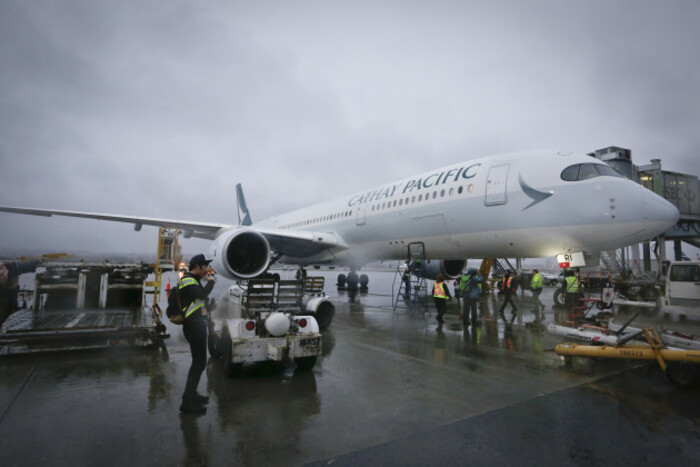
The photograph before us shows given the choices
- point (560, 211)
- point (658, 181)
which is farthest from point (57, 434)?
point (658, 181)

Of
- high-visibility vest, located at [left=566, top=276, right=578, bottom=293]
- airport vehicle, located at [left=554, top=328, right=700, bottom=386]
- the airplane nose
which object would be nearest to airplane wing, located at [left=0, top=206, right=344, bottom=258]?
high-visibility vest, located at [left=566, top=276, right=578, bottom=293]

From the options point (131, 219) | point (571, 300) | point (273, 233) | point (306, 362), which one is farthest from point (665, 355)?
point (131, 219)

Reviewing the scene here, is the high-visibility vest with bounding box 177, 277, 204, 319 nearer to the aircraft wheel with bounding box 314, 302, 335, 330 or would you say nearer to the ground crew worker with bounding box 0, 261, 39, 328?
the ground crew worker with bounding box 0, 261, 39, 328

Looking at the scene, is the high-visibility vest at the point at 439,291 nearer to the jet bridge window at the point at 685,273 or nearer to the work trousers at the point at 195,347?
the work trousers at the point at 195,347

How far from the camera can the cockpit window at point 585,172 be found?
7.64 m

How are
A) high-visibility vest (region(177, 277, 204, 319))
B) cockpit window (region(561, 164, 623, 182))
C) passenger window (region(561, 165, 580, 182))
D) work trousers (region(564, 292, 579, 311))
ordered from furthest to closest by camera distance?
work trousers (region(564, 292, 579, 311)) < passenger window (region(561, 165, 580, 182)) < cockpit window (region(561, 164, 623, 182)) < high-visibility vest (region(177, 277, 204, 319))

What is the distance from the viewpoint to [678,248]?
2656 centimetres

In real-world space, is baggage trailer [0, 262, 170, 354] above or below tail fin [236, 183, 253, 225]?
below

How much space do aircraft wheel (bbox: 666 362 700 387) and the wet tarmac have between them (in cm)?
14

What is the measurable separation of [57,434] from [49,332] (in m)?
3.67

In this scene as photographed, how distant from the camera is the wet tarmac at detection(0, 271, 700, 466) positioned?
3008 millimetres

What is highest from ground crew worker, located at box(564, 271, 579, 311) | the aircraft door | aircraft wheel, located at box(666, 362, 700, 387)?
the aircraft door

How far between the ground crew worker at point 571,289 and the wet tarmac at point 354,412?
6509 mm

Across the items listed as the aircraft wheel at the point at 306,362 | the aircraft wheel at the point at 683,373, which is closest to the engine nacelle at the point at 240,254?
the aircraft wheel at the point at 306,362
